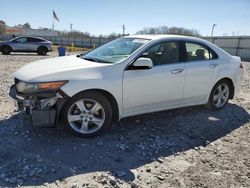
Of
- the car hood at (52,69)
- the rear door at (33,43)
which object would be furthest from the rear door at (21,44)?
the car hood at (52,69)

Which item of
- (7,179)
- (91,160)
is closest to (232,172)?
(91,160)

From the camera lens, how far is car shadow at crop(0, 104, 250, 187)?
3.52 m

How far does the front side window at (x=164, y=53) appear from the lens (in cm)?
491

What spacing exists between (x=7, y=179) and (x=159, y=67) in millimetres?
2892

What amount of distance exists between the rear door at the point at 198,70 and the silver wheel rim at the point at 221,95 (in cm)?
38

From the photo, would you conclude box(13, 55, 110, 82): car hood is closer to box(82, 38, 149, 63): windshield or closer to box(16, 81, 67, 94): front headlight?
box(16, 81, 67, 94): front headlight

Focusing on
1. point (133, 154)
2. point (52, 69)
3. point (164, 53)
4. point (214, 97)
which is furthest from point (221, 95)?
point (52, 69)

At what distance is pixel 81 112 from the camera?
4289 mm

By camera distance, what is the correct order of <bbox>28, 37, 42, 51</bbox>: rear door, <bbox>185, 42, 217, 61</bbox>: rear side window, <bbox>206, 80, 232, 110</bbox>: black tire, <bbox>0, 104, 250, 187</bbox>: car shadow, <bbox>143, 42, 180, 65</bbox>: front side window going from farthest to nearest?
<bbox>28, 37, 42, 51</bbox>: rear door, <bbox>206, 80, 232, 110</bbox>: black tire, <bbox>185, 42, 217, 61</bbox>: rear side window, <bbox>143, 42, 180, 65</bbox>: front side window, <bbox>0, 104, 250, 187</bbox>: car shadow

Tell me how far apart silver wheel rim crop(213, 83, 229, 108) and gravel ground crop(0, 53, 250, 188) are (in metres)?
0.64

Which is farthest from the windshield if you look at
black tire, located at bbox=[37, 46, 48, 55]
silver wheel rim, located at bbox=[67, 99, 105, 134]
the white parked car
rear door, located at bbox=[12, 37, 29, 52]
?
black tire, located at bbox=[37, 46, 48, 55]

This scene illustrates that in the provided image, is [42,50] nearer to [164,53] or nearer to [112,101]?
[164,53]

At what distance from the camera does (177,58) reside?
5.21 m

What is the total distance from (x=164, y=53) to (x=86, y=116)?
71.9 inches
